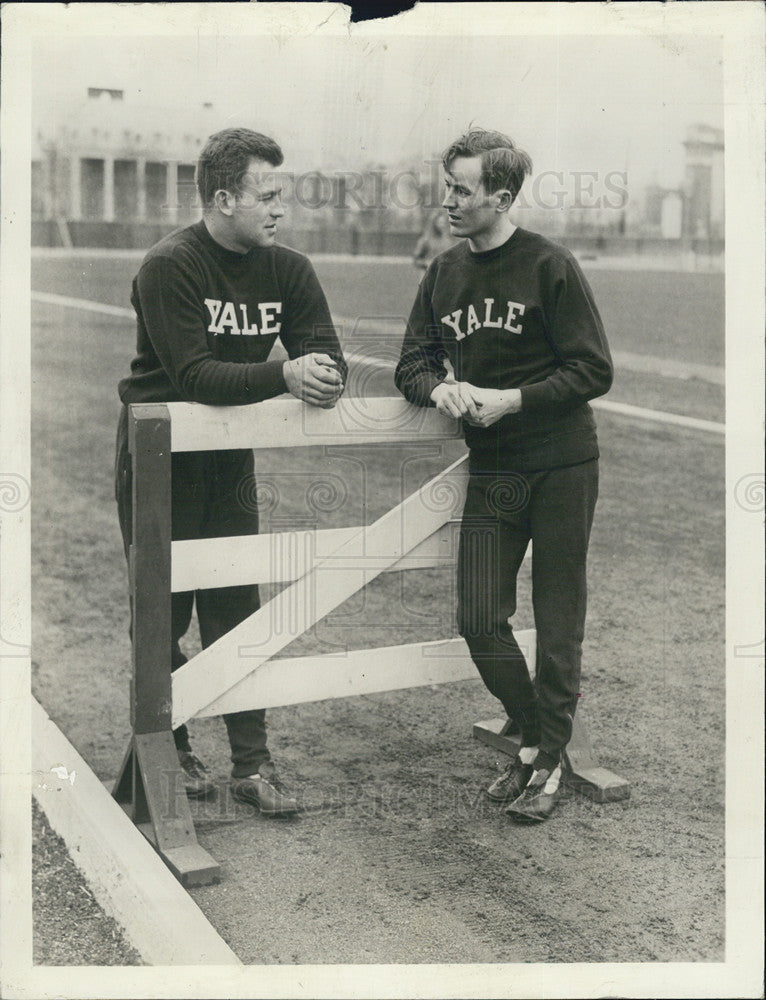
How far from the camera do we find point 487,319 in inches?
154

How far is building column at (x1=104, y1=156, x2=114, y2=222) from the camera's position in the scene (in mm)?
10031

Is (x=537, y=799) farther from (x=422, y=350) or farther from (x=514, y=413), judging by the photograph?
(x=422, y=350)

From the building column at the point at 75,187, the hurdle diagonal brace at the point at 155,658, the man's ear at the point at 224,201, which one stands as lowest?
the hurdle diagonal brace at the point at 155,658

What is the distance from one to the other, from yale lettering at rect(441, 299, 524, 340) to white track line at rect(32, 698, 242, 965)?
→ 1.85 m

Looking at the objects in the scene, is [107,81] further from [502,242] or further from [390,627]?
[390,627]

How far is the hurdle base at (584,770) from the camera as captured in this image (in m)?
4.26

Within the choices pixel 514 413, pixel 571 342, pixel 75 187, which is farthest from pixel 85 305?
pixel 571 342

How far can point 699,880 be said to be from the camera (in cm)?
375

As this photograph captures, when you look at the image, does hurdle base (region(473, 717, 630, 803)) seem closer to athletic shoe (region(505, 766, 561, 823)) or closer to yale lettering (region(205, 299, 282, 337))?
athletic shoe (region(505, 766, 561, 823))

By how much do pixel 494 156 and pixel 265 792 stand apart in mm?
2159

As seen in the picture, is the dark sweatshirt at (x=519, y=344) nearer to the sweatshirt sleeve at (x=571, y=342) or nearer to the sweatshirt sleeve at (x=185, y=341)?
the sweatshirt sleeve at (x=571, y=342)

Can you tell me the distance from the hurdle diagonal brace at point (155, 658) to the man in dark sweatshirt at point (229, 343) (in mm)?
227

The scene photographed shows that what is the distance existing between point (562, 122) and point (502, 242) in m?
1.03

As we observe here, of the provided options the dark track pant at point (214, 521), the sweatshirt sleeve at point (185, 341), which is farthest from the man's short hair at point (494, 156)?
the dark track pant at point (214, 521)
